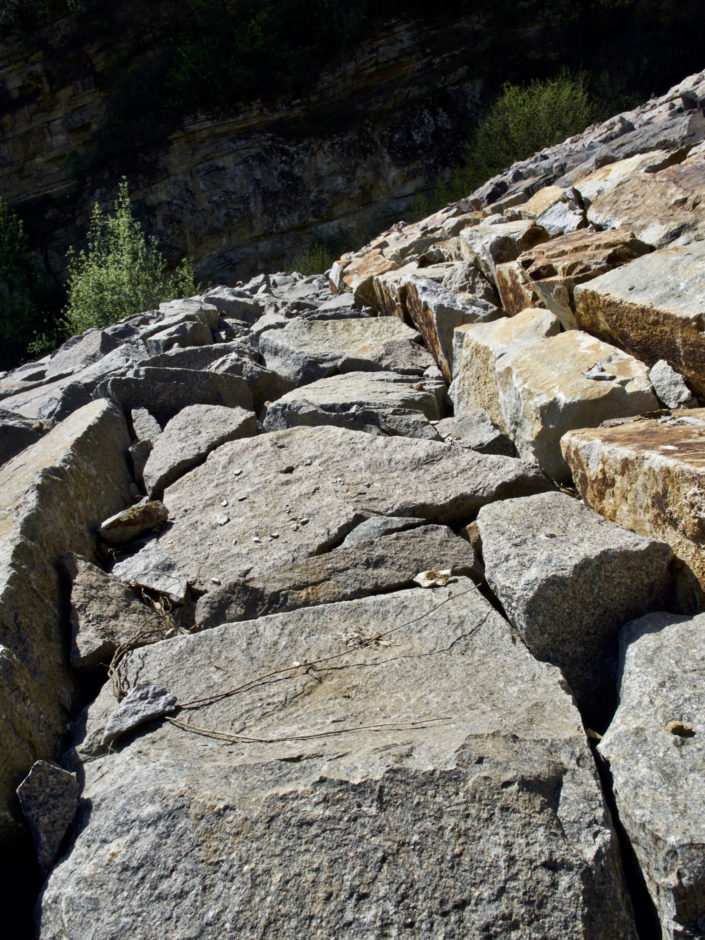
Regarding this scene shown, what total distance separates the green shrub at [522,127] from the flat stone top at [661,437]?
9.57 meters

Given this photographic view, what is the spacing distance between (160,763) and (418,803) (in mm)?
478

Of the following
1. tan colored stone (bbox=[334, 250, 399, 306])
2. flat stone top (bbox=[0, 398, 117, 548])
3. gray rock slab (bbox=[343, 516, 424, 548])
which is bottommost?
gray rock slab (bbox=[343, 516, 424, 548])

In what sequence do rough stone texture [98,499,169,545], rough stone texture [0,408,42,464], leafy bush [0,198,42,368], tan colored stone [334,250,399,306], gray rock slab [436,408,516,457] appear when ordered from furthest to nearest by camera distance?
leafy bush [0,198,42,368]
tan colored stone [334,250,399,306]
rough stone texture [0,408,42,464]
gray rock slab [436,408,516,457]
rough stone texture [98,499,169,545]

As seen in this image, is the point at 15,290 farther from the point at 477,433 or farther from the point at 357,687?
the point at 357,687

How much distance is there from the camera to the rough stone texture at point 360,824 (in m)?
1.00

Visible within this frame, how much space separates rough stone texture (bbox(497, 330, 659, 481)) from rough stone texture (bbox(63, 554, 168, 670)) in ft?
4.15

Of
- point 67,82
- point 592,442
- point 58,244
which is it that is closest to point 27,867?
point 592,442

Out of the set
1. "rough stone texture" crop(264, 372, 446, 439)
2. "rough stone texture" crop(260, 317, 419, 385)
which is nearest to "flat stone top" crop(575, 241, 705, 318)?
"rough stone texture" crop(264, 372, 446, 439)

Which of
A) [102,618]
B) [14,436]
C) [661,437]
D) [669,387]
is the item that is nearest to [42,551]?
[102,618]

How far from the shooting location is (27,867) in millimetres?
1242

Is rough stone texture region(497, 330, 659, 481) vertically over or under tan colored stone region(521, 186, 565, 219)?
under

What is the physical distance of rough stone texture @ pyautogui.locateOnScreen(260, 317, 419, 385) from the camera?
3.55 m

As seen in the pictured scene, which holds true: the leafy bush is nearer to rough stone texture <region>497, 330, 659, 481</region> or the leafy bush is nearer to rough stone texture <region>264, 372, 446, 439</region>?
rough stone texture <region>264, 372, 446, 439</region>

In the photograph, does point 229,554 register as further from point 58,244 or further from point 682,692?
point 58,244
